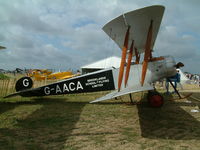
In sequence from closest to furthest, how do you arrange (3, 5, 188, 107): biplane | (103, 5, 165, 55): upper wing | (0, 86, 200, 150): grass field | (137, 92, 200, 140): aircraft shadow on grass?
(0, 86, 200, 150): grass field, (137, 92, 200, 140): aircraft shadow on grass, (103, 5, 165, 55): upper wing, (3, 5, 188, 107): biplane

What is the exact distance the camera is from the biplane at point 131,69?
478 cm

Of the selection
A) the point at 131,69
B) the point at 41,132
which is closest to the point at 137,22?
the point at 131,69

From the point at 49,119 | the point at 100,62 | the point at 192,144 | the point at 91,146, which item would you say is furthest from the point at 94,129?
the point at 100,62

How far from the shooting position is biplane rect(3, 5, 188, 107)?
4781 millimetres

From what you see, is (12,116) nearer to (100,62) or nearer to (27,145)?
(27,145)

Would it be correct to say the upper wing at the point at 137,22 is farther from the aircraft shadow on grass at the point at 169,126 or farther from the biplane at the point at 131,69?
the aircraft shadow on grass at the point at 169,126

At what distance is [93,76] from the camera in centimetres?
742

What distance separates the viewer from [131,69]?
22.9 feet

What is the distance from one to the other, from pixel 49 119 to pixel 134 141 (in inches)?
103

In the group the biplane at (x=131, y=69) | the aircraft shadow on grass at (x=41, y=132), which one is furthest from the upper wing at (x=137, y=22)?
the aircraft shadow on grass at (x=41, y=132)

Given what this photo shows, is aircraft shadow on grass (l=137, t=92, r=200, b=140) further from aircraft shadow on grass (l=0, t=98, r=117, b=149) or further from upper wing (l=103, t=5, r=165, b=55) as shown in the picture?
upper wing (l=103, t=5, r=165, b=55)

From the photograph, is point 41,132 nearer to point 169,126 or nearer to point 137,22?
point 169,126

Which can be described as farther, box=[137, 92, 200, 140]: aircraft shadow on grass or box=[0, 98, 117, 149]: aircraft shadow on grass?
box=[137, 92, 200, 140]: aircraft shadow on grass

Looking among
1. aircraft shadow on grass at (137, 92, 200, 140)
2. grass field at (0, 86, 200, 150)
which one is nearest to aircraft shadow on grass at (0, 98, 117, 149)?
grass field at (0, 86, 200, 150)
